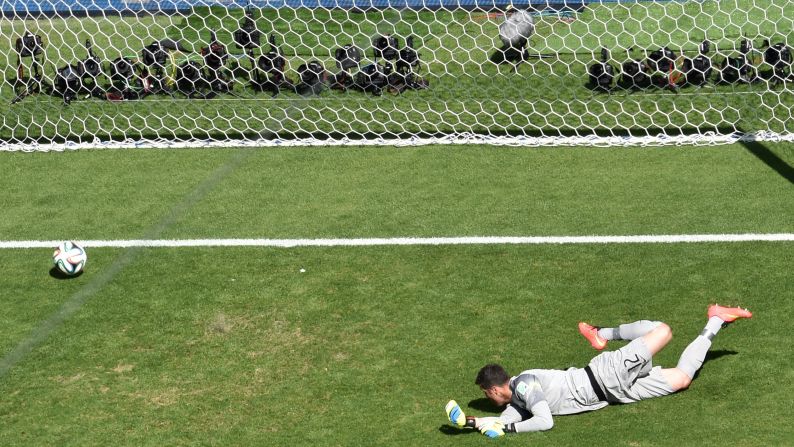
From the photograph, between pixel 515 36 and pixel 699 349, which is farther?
pixel 515 36

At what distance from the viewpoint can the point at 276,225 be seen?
10.8 meters

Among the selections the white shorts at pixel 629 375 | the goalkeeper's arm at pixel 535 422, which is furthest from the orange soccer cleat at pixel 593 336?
the goalkeeper's arm at pixel 535 422

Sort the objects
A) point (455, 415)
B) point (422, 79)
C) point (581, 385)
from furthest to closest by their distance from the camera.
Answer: point (422, 79) < point (581, 385) < point (455, 415)

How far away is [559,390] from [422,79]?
7207 millimetres

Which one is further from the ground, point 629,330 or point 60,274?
point 629,330

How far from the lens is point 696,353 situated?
25.6 feet

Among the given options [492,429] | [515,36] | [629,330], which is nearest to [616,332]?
[629,330]

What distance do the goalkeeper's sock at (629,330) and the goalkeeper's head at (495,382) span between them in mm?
1040

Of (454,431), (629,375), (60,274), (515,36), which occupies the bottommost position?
(60,274)

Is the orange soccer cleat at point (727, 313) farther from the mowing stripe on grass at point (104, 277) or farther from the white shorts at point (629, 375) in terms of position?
the mowing stripe on grass at point (104, 277)

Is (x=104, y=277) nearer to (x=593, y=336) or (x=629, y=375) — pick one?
(x=593, y=336)

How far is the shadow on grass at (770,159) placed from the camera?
11297 millimetres

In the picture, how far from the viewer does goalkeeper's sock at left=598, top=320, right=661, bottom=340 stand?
26.2 ft

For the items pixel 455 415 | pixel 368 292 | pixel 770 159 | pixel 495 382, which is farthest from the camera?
pixel 770 159
